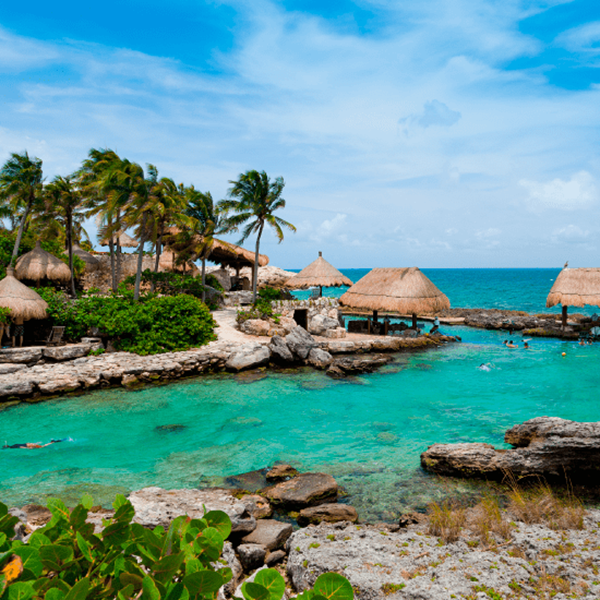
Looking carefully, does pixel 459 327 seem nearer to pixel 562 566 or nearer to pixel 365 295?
pixel 365 295

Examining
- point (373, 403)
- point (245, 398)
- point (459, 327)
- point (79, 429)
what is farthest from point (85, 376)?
point (459, 327)

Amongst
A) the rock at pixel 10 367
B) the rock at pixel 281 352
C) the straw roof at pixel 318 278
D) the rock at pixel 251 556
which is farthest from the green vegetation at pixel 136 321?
the rock at pixel 251 556

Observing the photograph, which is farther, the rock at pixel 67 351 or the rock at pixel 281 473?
the rock at pixel 67 351

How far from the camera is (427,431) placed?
34.3 ft

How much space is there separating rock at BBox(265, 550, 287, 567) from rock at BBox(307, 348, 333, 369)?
1150 cm

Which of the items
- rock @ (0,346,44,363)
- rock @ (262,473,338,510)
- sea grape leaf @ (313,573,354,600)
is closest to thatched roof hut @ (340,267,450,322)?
rock @ (262,473,338,510)

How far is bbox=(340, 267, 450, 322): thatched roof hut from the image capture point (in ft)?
67.6

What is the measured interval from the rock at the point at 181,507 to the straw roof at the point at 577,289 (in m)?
22.3

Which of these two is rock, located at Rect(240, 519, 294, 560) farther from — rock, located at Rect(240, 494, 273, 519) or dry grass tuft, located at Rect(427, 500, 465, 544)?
dry grass tuft, located at Rect(427, 500, 465, 544)

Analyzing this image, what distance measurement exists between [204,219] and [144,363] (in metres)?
13.1

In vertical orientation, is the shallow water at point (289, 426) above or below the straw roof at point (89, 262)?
below

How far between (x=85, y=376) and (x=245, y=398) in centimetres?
544

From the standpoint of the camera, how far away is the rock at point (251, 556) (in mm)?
4855

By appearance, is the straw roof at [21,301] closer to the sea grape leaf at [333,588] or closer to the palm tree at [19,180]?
the palm tree at [19,180]
